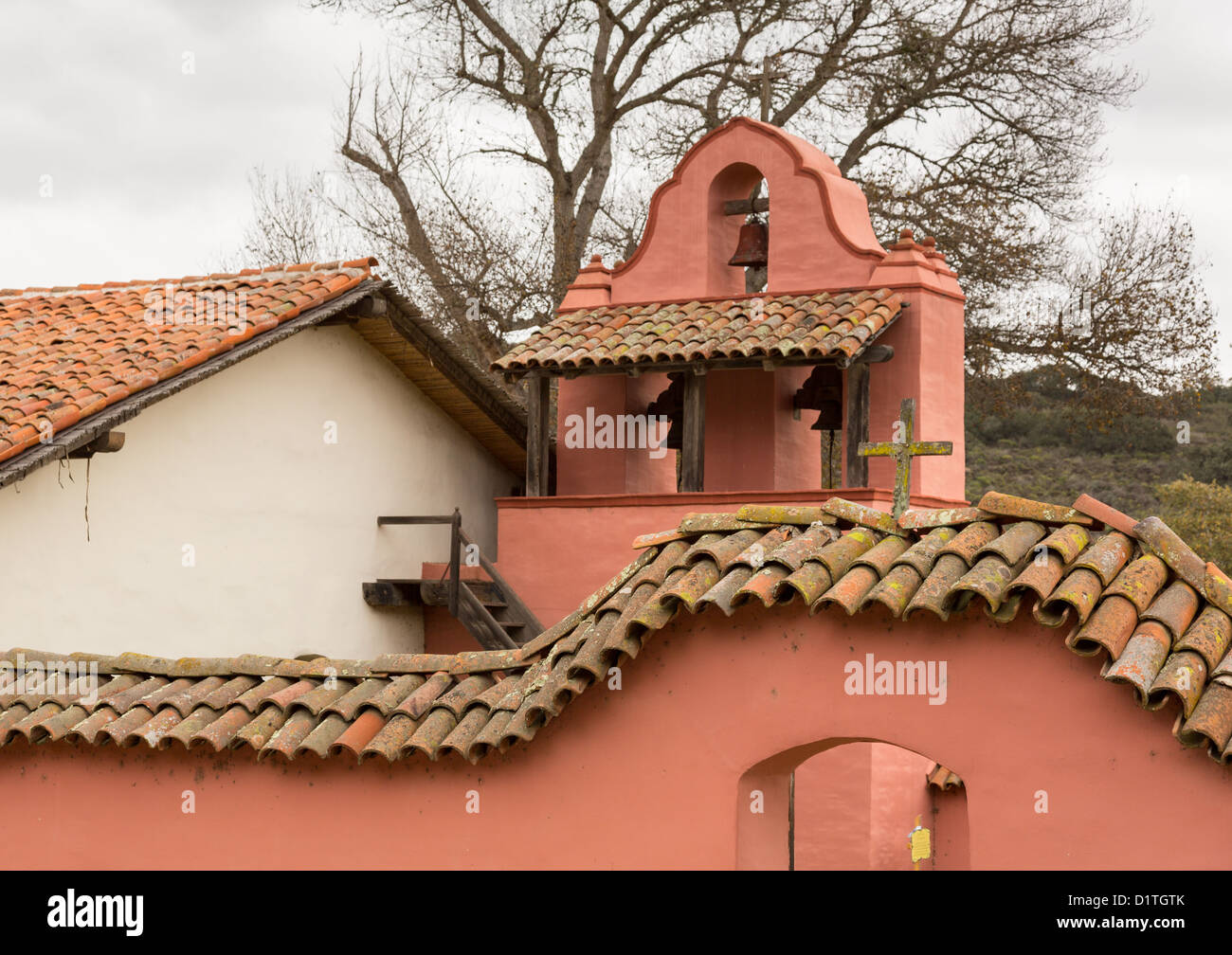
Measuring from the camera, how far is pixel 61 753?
690cm

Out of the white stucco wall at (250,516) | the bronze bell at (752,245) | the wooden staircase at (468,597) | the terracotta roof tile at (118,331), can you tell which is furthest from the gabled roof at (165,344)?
the bronze bell at (752,245)

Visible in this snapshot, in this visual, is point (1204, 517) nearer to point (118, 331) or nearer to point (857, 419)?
point (857, 419)

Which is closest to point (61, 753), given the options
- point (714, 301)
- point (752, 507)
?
point (752, 507)

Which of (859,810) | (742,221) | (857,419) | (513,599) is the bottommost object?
(859,810)

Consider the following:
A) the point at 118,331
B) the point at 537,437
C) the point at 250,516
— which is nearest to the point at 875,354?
the point at 537,437

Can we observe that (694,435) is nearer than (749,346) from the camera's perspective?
No

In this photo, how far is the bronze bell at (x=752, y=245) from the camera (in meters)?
13.8

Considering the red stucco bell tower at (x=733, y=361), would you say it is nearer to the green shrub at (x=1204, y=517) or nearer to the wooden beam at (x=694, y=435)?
the wooden beam at (x=694, y=435)

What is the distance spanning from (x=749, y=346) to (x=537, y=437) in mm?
2532

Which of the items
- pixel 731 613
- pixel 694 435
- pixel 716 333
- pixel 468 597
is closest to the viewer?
pixel 731 613

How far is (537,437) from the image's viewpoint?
14016mm
